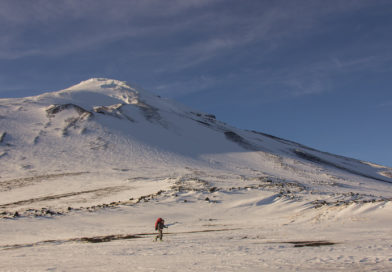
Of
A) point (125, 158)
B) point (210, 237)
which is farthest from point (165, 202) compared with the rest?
point (125, 158)

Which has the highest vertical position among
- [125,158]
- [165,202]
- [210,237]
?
[125,158]

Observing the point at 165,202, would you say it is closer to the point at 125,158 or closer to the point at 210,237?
the point at 210,237

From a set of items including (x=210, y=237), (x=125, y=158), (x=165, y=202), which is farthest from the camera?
(x=125, y=158)

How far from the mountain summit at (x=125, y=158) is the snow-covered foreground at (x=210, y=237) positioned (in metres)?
8.40

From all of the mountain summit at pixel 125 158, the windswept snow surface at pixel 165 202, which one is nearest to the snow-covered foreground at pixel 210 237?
the windswept snow surface at pixel 165 202

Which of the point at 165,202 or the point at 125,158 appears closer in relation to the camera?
the point at 165,202

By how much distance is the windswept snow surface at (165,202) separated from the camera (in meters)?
13.7

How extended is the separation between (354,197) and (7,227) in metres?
31.5

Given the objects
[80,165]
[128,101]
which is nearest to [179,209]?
[80,165]

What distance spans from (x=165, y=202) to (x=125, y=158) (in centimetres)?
2954

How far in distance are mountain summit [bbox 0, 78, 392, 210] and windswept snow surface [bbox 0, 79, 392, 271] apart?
27 cm

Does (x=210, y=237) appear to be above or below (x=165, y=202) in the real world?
below

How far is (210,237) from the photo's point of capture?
19422 mm

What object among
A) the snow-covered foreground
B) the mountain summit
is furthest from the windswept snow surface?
the mountain summit
